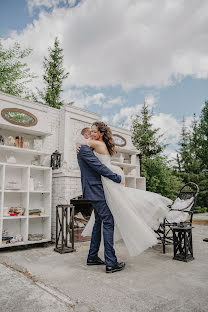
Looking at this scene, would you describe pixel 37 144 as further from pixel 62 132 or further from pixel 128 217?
pixel 128 217

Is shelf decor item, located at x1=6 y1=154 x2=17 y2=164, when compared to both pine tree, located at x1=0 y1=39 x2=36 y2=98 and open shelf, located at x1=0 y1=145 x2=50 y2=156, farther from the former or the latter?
pine tree, located at x1=0 y1=39 x2=36 y2=98

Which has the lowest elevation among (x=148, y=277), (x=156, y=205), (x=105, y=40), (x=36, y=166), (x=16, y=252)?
(x=16, y=252)

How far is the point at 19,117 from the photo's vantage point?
196 inches

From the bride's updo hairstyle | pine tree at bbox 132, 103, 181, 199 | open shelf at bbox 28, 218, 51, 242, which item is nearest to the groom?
the bride's updo hairstyle

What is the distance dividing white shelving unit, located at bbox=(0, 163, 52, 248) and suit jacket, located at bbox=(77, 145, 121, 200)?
198cm

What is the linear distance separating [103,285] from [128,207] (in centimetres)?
91

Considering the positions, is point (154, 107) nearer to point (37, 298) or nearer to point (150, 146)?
point (150, 146)

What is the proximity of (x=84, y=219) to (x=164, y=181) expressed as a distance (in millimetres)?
5247

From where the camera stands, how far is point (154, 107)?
14.8 m

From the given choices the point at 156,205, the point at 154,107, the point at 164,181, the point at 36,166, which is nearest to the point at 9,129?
the point at 36,166

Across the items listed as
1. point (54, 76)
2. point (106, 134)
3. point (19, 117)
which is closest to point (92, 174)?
point (106, 134)

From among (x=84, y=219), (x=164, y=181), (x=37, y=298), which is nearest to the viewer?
(x=37, y=298)

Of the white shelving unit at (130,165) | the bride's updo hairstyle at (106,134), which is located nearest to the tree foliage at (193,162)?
the white shelving unit at (130,165)

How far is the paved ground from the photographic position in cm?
181
